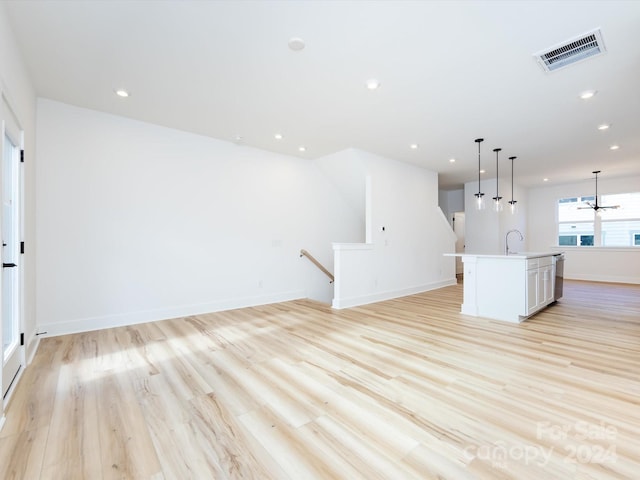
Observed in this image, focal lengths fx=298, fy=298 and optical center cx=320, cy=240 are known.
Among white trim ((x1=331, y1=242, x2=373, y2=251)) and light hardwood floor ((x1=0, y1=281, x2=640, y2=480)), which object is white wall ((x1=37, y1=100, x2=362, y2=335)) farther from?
white trim ((x1=331, y1=242, x2=373, y2=251))

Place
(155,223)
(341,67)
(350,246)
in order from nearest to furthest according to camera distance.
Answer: (341,67)
(155,223)
(350,246)

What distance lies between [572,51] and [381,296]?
14.1 ft

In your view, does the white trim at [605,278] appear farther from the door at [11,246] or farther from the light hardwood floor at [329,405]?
the door at [11,246]

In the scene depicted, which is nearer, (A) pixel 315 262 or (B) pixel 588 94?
(B) pixel 588 94

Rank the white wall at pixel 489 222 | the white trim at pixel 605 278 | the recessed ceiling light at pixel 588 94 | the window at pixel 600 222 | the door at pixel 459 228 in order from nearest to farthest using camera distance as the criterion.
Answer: the recessed ceiling light at pixel 588 94 → the white trim at pixel 605 278 → the window at pixel 600 222 → the white wall at pixel 489 222 → the door at pixel 459 228

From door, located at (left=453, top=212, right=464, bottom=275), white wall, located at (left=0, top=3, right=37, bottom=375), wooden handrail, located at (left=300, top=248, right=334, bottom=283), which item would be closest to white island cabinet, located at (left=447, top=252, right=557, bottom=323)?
wooden handrail, located at (left=300, top=248, right=334, bottom=283)

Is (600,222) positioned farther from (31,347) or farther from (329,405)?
(31,347)

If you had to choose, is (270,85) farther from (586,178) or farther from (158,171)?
(586,178)

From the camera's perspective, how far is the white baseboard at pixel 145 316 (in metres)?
3.61

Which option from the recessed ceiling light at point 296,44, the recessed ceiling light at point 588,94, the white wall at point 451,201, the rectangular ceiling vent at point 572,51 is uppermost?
the recessed ceiling light at point 296,44

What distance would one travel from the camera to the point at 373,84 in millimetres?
3115

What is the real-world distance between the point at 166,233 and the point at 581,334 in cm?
564

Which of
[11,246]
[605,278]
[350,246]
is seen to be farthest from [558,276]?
[11,246]

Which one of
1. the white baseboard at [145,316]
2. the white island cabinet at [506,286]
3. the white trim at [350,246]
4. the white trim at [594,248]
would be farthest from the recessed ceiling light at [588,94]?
the white trim at [594,248]
